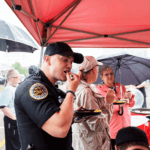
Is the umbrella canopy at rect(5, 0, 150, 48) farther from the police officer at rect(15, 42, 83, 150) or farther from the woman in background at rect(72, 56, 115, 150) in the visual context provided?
the woman in background at rect(72, 56, 115, 150)

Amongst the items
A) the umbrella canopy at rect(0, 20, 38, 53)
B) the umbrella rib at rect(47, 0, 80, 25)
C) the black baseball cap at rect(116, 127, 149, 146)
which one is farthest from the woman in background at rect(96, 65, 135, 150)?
the umbrella canopy at rect(0, 20, 38, 53)

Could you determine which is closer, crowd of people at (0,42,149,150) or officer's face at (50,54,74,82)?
crowd of people at (0,42,149,150)

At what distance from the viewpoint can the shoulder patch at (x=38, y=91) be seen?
1.02 metres

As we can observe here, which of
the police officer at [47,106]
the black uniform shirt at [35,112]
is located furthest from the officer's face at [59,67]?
the black uniform shirt at [35,112]

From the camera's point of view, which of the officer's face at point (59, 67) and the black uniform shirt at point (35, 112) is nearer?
the black uniform shirt at point (35, 112)

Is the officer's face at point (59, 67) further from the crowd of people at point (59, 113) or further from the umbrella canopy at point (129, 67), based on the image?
the umbrella canopy at point (129, 67)

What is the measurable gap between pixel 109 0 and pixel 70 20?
33.1 inches

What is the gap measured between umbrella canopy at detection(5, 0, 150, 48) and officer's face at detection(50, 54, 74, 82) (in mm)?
672

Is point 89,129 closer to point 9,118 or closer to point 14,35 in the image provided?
point 9,118

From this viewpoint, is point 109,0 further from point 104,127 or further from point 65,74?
point 104,127

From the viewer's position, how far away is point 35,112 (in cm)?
99

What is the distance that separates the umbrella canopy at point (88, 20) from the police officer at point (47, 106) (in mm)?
702

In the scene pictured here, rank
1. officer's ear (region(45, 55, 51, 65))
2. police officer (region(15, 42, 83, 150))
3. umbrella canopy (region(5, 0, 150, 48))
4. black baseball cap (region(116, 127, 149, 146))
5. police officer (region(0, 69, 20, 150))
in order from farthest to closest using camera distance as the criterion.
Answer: police officer (region(0, 69, 20, 150)) < umbrella canopy (region(5, 0, 150, 48)) < black baseball cap (region(116, 127, 149, 146)) < officer's ear (region(45, 55, 51, 65)) < police officer (region(15, 42, 83, 150))

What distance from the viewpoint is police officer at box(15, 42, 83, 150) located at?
3.23 ft
